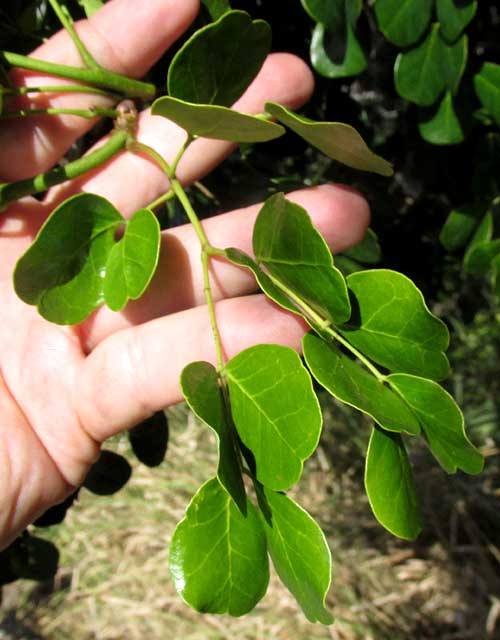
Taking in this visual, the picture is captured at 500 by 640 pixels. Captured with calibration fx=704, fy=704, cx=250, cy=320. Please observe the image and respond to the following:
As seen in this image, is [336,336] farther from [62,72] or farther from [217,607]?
[62,72]

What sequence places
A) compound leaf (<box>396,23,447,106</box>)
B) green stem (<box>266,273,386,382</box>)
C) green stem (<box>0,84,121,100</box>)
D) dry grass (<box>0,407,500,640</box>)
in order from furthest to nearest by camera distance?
dry grass (<box>0,407,500,640</box>) < compound leaf (<box>396,23,447,106</box>) < green stem (<box>0,84,121,100</box>) < green stem (<box>266,273,386,382</box>)

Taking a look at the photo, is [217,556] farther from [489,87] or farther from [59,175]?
[489,87]

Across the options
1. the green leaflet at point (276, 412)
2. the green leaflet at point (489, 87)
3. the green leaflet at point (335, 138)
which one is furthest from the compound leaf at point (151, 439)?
the green leaflet at point (489, 87)

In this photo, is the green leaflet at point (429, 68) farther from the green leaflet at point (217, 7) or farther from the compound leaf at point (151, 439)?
the compound leaf at point (151, 439)

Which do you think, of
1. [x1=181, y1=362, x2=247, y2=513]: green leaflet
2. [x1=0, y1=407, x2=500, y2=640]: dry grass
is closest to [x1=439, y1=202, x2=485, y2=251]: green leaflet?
[x1=181, y1=362, x2=247, y2=513]: green leaflet

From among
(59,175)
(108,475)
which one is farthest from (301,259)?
(108,475)

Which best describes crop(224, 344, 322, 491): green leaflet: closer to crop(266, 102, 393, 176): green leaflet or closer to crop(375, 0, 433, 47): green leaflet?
crop(266, 102, 393, 176): green leaflet

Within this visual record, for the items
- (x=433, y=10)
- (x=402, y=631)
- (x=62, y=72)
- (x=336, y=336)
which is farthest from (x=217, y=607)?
(x=402, y=631)
